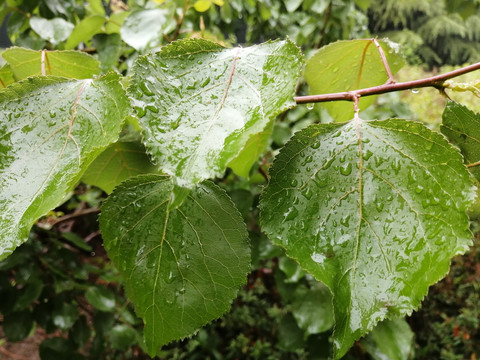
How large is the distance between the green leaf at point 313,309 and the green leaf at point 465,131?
0.77 metres

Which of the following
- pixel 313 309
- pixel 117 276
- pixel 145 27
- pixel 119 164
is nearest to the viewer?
pixel 119 164

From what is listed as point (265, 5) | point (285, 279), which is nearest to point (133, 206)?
point (285, 279)

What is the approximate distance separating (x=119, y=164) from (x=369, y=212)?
35 cm

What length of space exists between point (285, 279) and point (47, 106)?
1.03 m

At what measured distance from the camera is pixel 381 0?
758 centimetres


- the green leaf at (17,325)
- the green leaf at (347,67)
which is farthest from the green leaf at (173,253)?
the green leaf at (17,325)

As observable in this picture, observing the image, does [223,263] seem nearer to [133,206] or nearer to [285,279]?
[133,206]

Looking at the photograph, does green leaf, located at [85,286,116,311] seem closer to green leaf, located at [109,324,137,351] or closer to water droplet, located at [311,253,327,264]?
green leaf, located at [109,324,137,351]

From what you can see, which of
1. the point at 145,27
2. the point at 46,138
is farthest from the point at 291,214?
the point at 145,27

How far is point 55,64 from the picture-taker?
44 cm

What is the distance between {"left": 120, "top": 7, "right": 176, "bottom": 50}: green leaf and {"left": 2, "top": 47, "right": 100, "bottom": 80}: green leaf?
213 millimetres

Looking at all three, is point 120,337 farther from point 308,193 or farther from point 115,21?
point 308,193

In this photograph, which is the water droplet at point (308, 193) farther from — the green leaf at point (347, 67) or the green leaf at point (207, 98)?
the green leaf at point (347, 67)

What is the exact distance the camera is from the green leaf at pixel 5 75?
44cm
